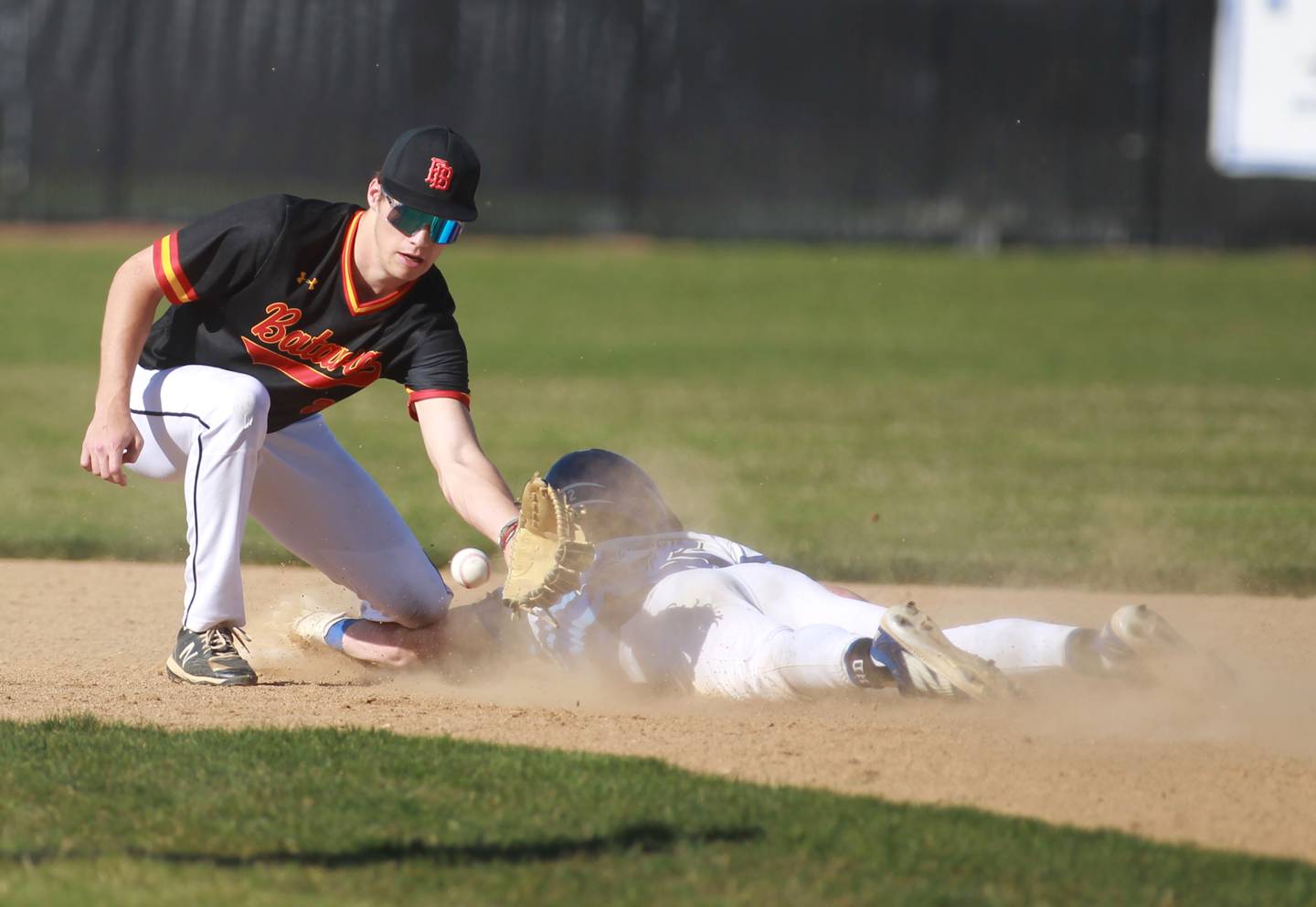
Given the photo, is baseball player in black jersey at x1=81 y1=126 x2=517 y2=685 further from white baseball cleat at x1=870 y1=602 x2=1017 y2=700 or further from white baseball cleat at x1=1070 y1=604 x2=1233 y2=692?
white baseball cleat at x1=1070 y1=604 x2=1233 y2=692

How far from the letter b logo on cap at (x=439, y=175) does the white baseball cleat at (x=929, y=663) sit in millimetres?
1537

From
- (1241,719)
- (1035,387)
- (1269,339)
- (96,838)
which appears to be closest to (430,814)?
(96,838)

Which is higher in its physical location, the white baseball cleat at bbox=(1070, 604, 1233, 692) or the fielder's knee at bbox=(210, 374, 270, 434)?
the fielder's knee at bbox=(210, 374, 270, 434)

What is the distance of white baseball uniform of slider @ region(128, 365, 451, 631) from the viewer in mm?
4367

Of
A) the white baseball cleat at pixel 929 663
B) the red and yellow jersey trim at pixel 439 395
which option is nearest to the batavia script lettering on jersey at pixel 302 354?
the red and yellow jersey trim at pixel 439 395

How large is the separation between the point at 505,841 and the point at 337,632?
200cm

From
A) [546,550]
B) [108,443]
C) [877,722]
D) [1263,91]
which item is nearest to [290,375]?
[108,443]

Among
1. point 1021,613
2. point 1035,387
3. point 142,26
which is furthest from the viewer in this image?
point 142,26

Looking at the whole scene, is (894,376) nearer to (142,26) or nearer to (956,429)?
(956,429)

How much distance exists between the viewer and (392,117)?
18.8 m

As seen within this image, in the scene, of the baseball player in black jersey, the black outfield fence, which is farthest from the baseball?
the black outfield fence

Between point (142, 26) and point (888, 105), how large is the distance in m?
8.20

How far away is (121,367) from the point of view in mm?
4422

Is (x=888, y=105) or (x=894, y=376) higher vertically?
(x=888, y=105)
